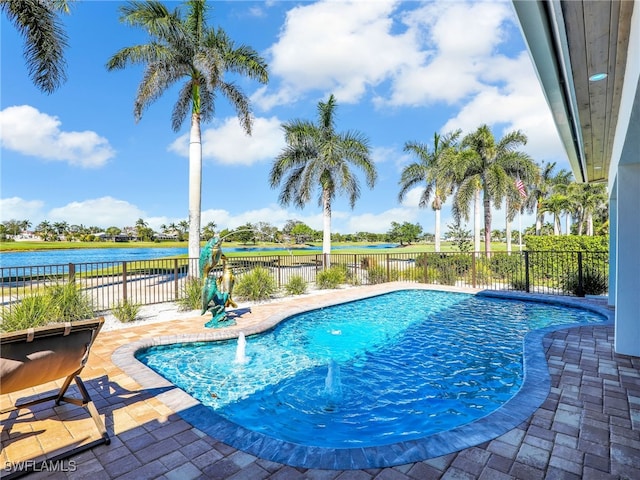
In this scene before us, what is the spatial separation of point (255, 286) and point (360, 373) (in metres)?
5.31

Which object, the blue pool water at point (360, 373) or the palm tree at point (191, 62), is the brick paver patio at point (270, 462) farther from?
the palm tree at point (191, 62)

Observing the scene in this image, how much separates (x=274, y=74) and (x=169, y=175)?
23.4m

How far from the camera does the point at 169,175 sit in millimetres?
32156

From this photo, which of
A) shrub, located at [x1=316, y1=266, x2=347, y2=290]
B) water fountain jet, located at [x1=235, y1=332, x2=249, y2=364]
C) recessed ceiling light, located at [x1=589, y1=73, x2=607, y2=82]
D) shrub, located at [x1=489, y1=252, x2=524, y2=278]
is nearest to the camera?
recessed ceiling light, located at [x1=589, y1=73, x2=607, y2=82]

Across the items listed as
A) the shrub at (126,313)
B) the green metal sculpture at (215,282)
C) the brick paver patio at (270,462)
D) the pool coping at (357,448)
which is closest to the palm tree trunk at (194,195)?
the shrub at (126,313)

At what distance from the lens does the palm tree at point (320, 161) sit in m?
14.8

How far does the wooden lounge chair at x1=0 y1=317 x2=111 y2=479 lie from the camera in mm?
2127

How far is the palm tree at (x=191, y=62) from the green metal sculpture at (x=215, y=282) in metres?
5.02

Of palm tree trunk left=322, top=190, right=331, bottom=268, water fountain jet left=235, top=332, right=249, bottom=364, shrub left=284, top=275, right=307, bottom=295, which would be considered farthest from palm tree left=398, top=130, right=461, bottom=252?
water fountain jet left=235, top=332, right=249, bottom=364

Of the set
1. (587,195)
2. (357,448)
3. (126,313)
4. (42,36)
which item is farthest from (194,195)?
(587,195)

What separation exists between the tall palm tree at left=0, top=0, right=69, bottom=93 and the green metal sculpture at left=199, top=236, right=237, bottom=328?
677 centimetres

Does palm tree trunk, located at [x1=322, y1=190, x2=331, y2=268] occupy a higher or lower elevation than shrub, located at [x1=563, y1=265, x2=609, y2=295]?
higher

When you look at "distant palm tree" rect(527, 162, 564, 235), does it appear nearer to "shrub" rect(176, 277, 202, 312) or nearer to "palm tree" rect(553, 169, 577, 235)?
"palm tree" rect(553, 169, 577, 235)

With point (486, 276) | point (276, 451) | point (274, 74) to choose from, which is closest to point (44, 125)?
point (274, 74)
